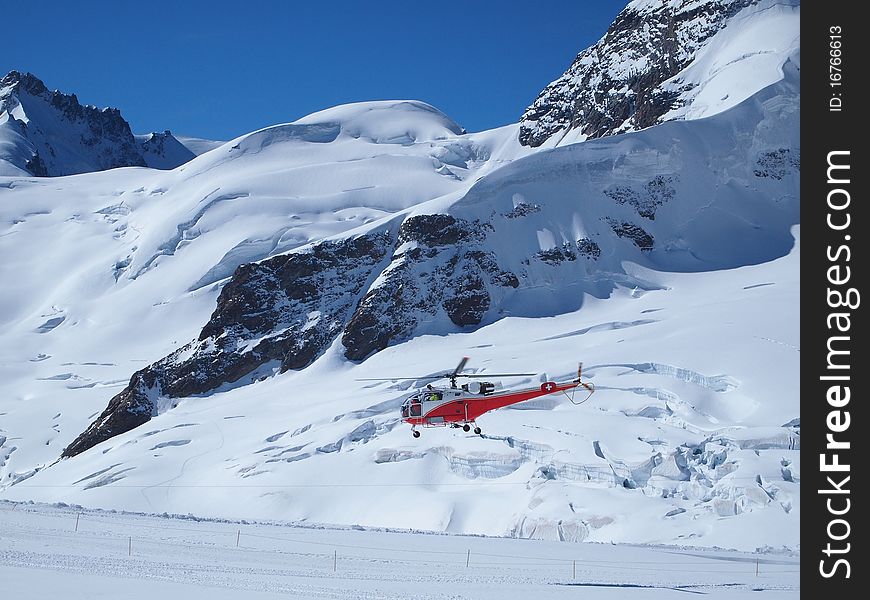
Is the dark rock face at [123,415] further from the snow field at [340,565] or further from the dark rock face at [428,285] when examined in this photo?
the snow field at [340,565]

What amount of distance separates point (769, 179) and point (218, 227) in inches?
3056

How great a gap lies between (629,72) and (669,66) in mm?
10690

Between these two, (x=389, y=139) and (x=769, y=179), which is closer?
(x=769, y=179)

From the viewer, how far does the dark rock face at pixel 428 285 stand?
302ft

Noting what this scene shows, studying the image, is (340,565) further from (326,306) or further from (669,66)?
(669,66)

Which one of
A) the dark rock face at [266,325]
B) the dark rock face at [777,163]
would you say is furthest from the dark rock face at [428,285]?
the dark rock face at [777,163]

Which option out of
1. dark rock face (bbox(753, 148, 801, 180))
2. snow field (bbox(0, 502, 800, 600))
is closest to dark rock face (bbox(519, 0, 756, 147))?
dark rock face (bbox(753, 148, 801, 180))

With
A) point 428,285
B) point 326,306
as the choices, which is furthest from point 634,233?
point 326,306

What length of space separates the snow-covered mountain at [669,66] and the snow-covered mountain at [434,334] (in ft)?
7.03

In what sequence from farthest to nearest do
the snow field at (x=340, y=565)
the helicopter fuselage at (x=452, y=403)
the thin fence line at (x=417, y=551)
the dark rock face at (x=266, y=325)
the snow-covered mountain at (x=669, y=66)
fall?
the snow-covered mountain at (x=669, y=66)
the dark rock face at (x=266, y=325)
the helicopter fuselage at (x=452, y=403)
the thin fence line at (x=417, y=551)
the snow field at (x=340, y=565)

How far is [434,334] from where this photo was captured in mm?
91250

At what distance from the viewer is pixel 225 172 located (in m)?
168
